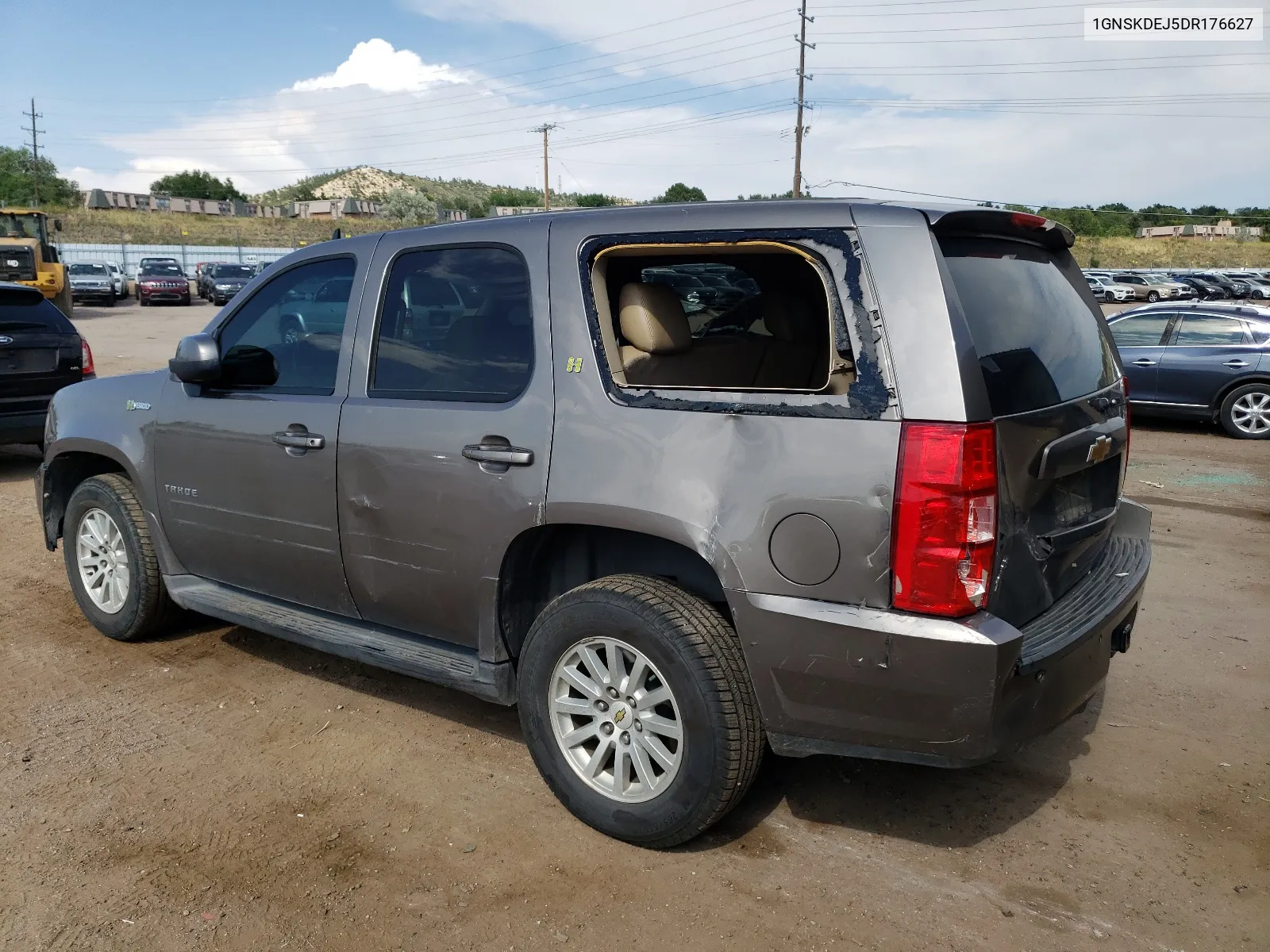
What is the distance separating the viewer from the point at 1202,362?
12.3m

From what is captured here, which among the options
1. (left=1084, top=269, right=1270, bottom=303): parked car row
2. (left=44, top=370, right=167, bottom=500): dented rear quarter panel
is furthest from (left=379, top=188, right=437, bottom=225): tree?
(left=44, top=370, right=167, bottom=500): dented rear quarter panel

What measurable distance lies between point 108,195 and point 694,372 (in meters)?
95.3

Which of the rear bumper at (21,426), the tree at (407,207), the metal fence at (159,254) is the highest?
the tree at (407,207)

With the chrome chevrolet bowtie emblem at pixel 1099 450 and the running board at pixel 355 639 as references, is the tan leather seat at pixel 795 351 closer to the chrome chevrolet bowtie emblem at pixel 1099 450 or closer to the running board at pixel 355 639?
the chrome chevrolet bowtie emblem at pixel 1099 450

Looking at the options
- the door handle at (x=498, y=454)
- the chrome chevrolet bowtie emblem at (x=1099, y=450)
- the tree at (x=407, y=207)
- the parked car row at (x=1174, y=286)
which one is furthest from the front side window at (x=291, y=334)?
the tree at (x=407, y=207)

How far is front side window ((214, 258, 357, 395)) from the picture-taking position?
13.3 ft

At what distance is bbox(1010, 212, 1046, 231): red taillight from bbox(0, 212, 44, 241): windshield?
92.1 feet

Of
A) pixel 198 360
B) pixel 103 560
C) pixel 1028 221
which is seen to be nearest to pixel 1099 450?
pixel 1028 221

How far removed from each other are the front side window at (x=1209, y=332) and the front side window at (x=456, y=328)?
11393mm

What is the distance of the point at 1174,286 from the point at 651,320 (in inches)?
1992

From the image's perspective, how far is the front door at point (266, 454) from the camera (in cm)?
395

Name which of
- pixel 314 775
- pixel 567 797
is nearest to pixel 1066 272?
pixel 567 797

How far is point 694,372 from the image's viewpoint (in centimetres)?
350

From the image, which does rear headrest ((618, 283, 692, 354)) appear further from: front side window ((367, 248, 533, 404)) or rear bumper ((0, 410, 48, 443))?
rear bumper ((0, 410, 48, 443))
